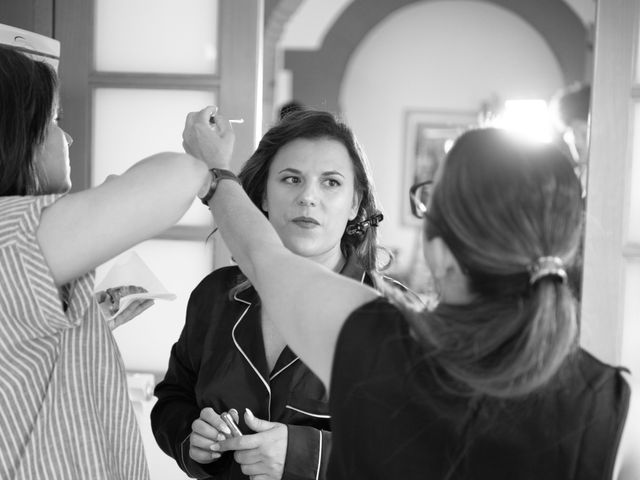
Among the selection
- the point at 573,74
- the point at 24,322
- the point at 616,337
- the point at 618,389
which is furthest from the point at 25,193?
the point at 573,74

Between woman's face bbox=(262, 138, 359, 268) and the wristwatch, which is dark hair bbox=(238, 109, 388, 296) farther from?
the wristwatch

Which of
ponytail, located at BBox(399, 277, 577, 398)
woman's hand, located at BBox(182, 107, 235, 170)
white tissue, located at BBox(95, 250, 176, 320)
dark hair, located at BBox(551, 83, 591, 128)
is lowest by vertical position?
white tissue, located at BBox(95, 250, 176, 320)

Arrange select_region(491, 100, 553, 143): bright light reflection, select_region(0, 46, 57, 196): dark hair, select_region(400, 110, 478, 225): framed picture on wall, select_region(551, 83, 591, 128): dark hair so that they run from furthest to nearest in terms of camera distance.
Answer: select_region(400, 110, 478, 225): framed picture on wall < select_region(491, 100, 553, 143): bright light reflection < select_region(551, 83, 591, 128): dark hair < select_region(0, 46, 57, 196): dark hair

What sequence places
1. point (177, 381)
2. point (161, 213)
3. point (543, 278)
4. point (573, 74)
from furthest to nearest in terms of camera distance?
point (573, 74)
point (177, 381)
point (161, 213)
point (543, 278)

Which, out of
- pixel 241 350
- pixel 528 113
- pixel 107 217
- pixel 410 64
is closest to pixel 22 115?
pixel 107 217

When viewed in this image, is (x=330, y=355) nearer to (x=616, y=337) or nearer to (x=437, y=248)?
(x=437, y=248)

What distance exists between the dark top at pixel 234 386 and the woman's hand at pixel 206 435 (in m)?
0.05

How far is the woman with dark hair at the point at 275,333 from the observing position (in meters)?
1.68

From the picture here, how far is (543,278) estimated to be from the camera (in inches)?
42.2

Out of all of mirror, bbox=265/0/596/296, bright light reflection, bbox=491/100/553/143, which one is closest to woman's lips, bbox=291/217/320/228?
bright light reflection, bbox=491/100/553/143

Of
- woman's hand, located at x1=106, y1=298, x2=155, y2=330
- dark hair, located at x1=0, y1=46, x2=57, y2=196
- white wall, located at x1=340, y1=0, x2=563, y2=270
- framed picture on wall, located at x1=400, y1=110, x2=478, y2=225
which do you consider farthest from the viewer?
framed picture on wall, located at x1=400, y1=110, x2=478, y2=225

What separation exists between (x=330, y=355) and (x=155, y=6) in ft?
5.79

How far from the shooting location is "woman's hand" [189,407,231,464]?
5.47 ft

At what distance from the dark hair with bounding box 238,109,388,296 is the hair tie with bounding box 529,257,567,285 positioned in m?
0.95
